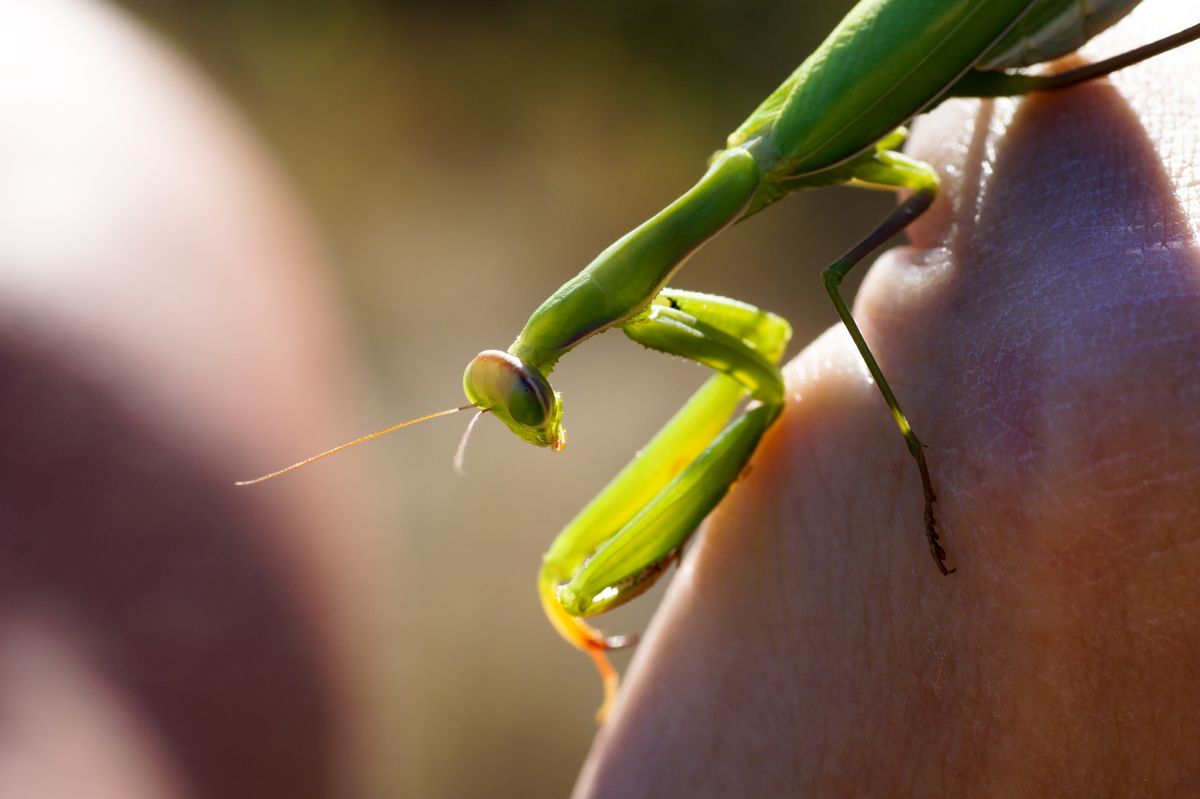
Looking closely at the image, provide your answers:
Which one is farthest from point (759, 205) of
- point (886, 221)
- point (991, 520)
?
point (991, 520)

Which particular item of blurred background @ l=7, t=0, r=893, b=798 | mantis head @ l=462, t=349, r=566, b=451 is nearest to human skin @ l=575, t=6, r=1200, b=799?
mantis head @ l=462, t=349, r=566, b=451

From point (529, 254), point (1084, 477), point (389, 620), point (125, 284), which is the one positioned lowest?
point (389, 620)

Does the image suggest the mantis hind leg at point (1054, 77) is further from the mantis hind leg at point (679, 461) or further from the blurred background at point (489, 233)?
the blurred background at point (489, 233)

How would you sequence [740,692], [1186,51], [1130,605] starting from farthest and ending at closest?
[740,692]
[1186,51]
[1130,605]

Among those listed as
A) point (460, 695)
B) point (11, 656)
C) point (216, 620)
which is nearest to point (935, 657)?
point (216, 620)

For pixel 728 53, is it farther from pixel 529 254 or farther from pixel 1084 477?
pixel 1084 477

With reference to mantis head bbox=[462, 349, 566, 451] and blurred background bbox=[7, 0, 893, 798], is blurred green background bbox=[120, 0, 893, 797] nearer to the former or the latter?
blurred background bbox=[7, 0, 893, 798]
